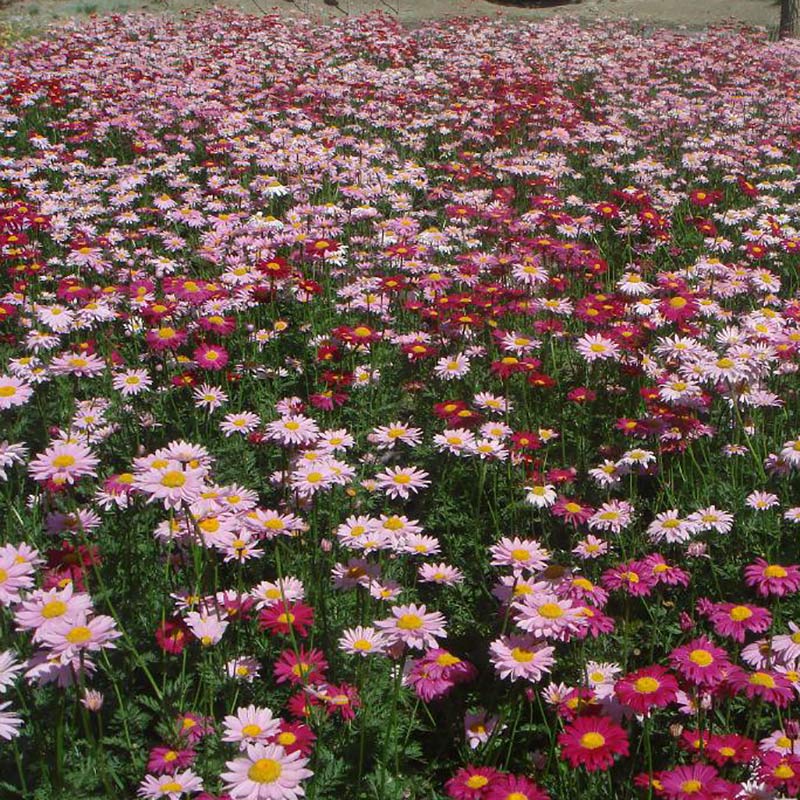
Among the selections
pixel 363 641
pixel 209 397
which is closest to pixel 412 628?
pixel 363 641

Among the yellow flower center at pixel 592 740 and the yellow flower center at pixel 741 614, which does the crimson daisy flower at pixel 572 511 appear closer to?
the yellow flower center at pixel 741 614

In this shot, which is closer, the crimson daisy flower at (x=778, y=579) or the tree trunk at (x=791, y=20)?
the crimson daisy flower at (x=778, y=579)

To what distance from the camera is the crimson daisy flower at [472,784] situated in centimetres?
182

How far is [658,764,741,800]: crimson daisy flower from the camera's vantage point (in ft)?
5.58

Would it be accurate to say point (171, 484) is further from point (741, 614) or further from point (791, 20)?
point (791, 20)

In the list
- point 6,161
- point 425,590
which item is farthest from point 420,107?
point 425,590

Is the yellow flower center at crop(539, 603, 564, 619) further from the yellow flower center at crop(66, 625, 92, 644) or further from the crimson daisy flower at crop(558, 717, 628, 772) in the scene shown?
the yellow flower center at crop(66, 625, 92, 644)

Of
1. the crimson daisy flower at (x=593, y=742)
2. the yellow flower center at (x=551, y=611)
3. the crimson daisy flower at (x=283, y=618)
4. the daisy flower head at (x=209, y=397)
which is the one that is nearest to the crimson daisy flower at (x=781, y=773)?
the crimson daisy flower at (x=593, y=742)

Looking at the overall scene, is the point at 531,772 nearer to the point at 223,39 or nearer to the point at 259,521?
the point at 259,521

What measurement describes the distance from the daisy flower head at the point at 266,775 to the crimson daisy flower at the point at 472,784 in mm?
391

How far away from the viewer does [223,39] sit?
14.1 metres

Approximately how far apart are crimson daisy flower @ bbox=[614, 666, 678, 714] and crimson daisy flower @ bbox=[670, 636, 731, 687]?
5 cm

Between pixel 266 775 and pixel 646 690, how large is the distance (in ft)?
2.90

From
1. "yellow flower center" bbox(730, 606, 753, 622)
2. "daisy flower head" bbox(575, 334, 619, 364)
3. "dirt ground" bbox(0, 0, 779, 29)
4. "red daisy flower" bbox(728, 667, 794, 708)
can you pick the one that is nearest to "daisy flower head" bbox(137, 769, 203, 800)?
"red daisy flower" bbox(728, 667, 794, 708)
